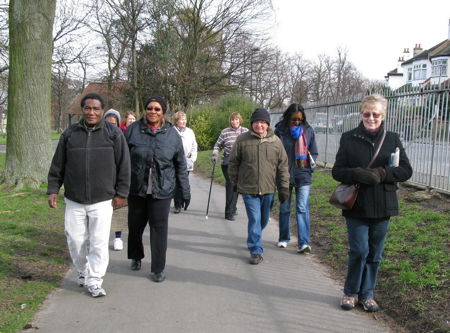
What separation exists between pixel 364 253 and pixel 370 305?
494mm

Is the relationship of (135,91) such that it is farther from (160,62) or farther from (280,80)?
(280,80)

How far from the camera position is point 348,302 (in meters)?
4.43

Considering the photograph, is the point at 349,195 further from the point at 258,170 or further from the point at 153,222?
the point at 153,222

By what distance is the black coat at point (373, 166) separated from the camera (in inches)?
166

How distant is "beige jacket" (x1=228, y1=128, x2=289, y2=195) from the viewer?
600cm

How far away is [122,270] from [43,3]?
7.14 meters

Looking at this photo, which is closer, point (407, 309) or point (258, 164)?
point (407, 309)

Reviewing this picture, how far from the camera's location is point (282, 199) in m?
6.20

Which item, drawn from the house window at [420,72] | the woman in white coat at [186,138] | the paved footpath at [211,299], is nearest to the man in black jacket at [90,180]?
the paved footpath at [211,299]

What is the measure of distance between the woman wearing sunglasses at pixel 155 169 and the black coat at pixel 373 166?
1.87 metres

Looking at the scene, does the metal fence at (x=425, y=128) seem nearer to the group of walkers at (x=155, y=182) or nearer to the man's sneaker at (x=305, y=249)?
the man's sneaker at (x=305, y=249)

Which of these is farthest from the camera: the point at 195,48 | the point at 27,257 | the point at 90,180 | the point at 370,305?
the point at 195,48

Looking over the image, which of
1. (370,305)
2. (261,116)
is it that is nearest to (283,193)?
(261,116)

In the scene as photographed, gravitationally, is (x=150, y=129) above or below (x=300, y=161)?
above
